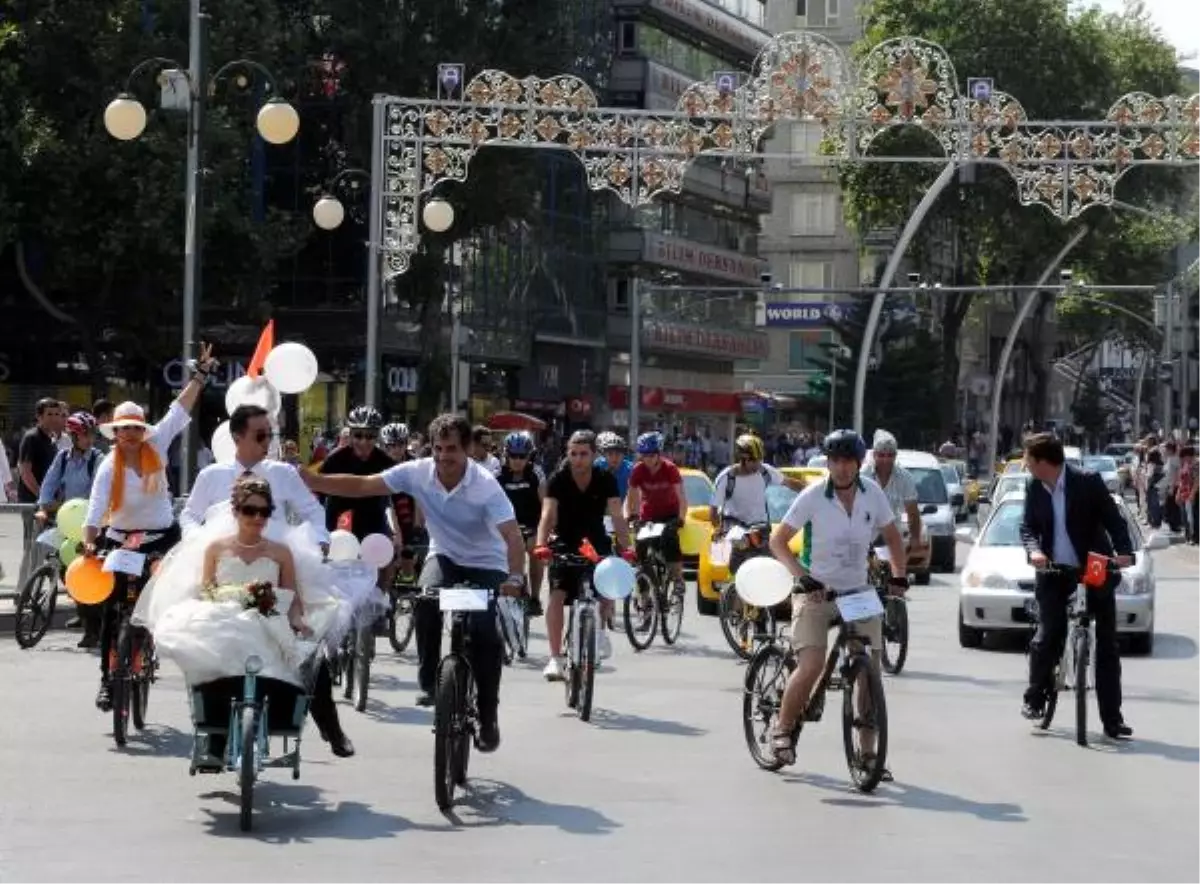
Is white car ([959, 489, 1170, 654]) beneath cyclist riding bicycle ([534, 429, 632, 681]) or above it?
beneath

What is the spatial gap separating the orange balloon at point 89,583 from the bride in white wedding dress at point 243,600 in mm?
2456

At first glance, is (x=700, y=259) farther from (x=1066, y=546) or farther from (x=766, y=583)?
(x=766, y=583)

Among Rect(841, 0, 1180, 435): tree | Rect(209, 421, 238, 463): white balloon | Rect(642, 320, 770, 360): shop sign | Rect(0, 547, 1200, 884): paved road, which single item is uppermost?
Rect(841, 0, 1180, 435): tree

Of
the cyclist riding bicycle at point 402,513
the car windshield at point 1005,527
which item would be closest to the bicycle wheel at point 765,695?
the cyclist riding bicycle at point 402,513

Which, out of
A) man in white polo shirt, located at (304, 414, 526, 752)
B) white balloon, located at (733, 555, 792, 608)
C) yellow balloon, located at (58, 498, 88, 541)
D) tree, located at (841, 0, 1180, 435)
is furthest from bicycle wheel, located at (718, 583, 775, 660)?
tree, located at (841, 0, 1180, 435)

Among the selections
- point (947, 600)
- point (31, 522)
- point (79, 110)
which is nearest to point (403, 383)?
point (79, 110)

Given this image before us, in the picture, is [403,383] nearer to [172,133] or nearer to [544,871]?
[172,133]

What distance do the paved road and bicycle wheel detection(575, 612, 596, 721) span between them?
183 millimetres

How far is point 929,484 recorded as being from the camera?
118ft

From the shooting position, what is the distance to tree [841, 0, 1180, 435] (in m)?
72.9

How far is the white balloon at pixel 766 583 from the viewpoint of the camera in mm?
12461

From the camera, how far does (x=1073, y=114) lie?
72.8m

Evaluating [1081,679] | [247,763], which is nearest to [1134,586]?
[1081,679]

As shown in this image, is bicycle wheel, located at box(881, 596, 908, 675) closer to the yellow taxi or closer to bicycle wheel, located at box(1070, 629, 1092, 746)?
bicycle wheel, located at box(1070, 629, 1092, 746)
